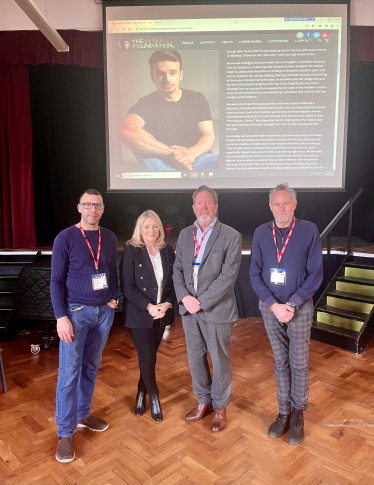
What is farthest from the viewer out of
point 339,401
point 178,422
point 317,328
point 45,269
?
point 317,328

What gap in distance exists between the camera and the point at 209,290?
214 centimetres

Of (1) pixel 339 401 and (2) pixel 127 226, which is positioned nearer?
(1) pixel 339 401

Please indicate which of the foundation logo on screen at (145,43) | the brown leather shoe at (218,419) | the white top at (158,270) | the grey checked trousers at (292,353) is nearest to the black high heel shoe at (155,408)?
the brown leather shoe at (218,419)

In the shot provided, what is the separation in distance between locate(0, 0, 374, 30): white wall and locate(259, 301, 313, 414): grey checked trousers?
387cm

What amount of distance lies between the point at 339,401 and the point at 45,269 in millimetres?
2795

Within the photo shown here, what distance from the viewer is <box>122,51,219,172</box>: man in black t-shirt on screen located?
4227 mm

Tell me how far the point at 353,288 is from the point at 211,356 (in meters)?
2.63

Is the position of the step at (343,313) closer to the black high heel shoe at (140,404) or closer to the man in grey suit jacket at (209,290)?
the man in grey suit jacket at (209,290)

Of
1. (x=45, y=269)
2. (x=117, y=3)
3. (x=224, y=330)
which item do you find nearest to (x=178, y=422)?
(x=224, y=330)

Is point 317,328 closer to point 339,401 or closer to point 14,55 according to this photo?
point 339,401

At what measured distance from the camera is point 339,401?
2.64 m

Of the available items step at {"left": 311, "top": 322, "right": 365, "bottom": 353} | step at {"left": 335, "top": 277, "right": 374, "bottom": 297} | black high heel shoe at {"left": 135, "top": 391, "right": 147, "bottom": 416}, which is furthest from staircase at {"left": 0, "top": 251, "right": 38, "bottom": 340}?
step at {"left": 335, "top": 277, "right": 374, "bottom": 297}

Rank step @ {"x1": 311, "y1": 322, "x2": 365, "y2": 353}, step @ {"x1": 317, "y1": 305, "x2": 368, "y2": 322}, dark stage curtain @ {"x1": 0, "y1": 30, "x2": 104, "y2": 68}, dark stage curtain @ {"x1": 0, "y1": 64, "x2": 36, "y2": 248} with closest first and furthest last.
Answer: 1. step @ {"x1": 311, "y1": 322, "x2": 365, "y2": 353}
2. step @ {"x1": 317, "y1": 305, "x2": 368, "y2": 322}
3. dark stage curtain @ {"x1": 0, "y1": 30, "x2": 104, "y2": 68}
4. dark stage curtain @ {"x1": 0, "y1": 64, "x2": 36, "y2": 248}

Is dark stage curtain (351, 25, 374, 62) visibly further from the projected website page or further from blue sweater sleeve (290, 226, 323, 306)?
blue sweater sleeve (290, 226, 323, 306)
